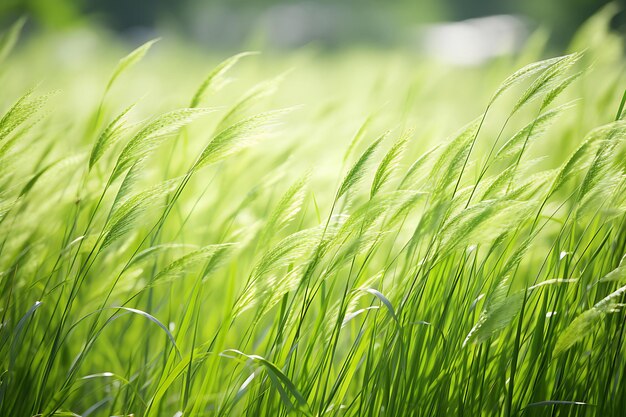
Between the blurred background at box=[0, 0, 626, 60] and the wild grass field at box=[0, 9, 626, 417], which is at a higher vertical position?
the blurred background at box=[0, 0, 626, 60]

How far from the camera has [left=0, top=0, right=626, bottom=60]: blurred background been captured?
10930 mm

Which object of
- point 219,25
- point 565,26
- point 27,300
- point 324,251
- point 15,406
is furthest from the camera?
point 219,25

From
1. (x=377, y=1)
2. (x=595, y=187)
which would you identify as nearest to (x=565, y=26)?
(x=377, y=1)

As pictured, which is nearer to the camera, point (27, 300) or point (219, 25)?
point (27, 300)

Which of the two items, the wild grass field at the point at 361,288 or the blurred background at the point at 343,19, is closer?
the wild grass field at the point at 361,288

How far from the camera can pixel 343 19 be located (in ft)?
52.7

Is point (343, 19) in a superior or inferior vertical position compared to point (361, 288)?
superior

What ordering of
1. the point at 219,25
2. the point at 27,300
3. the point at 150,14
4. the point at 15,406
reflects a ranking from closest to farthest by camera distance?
the point at 15,406 < the point at 27,300 < the point at 150,14 < the point at 219,25

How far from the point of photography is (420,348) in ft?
3.27

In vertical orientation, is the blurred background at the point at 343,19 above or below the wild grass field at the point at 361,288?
above

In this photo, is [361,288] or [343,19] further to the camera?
[343,19]

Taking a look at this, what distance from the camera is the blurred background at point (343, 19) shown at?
10.9 meters

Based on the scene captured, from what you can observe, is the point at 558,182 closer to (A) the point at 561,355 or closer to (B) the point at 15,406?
(A) the point at 561,355

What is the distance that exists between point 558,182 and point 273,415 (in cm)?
53
